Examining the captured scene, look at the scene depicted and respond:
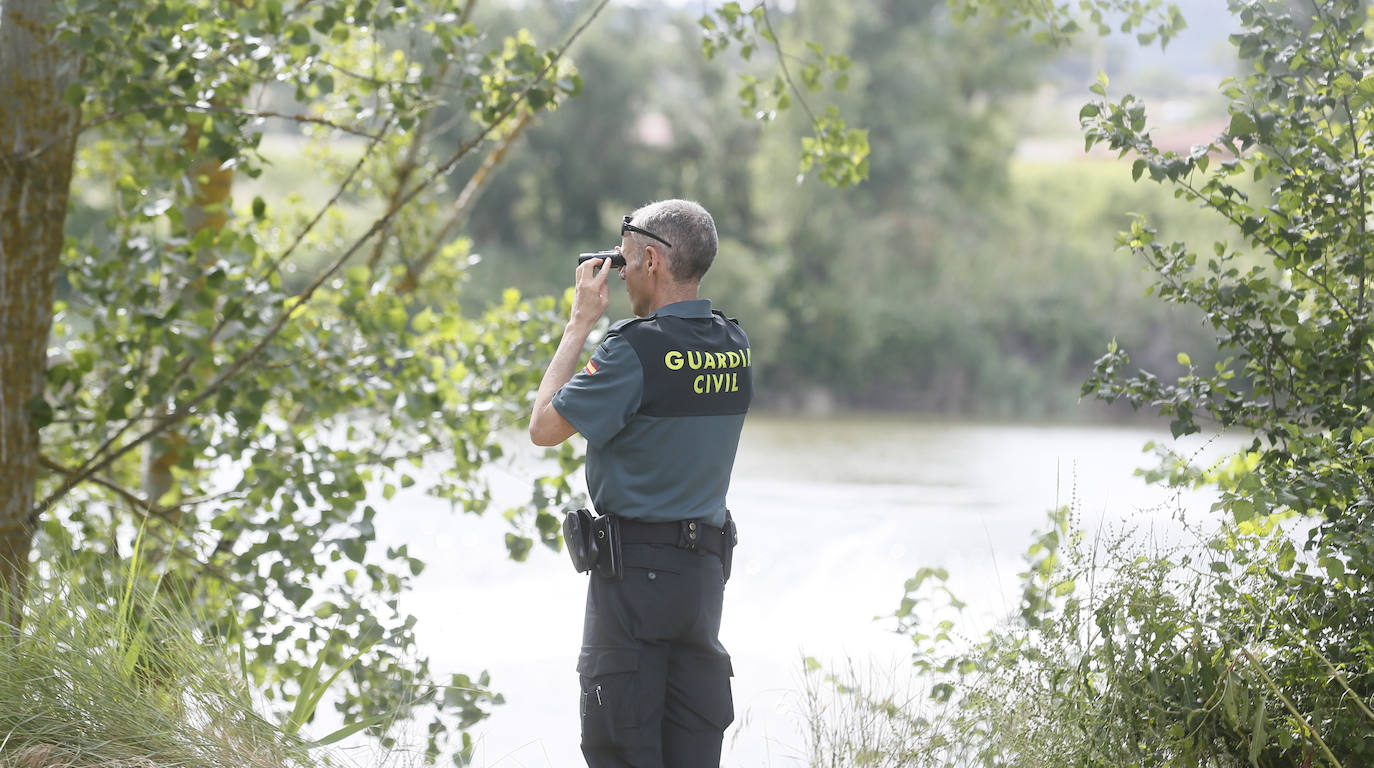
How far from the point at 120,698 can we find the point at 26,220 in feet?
5.70

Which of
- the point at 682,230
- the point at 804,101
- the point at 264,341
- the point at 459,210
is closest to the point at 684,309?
the point at 682,230

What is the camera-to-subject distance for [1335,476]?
2.68 meters

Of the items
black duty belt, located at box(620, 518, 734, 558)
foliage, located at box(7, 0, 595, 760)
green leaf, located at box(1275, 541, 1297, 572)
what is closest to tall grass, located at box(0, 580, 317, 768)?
foliage, located at box(7, 0, 595, 760)

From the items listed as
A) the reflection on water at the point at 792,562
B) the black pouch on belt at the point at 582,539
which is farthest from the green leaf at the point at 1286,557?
the black pouch on belt at the point at 582,539

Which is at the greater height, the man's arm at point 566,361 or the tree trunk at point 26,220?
the tree trunk at point 26,220

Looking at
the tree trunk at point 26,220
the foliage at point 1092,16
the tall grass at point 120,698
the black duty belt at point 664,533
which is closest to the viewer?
the tall grass at point 120,698

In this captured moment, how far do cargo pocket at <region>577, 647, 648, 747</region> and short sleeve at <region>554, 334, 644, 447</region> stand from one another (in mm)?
430

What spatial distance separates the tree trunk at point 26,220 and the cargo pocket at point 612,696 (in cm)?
197

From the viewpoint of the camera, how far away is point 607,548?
251cm

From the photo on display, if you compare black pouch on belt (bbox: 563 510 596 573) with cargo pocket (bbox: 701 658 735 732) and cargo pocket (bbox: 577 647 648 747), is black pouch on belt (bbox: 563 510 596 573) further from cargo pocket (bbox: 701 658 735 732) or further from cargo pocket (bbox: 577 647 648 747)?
cargo pocket (bbox: 701 658 735 732)

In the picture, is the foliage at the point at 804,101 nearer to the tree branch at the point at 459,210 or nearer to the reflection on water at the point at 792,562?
the reflection on water at the point at 792,562

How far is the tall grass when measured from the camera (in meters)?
2.42

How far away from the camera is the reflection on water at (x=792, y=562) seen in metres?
5.81

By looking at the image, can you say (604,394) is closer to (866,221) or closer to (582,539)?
(582,539)
